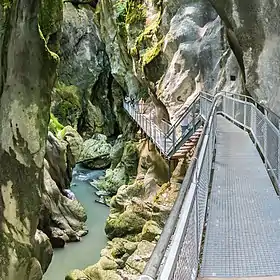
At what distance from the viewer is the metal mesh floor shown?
4.36 m

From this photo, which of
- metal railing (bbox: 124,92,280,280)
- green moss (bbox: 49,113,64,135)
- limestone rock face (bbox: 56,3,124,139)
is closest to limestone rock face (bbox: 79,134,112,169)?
limestone rock face (bbox: 56,3,124,139)

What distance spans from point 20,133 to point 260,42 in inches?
255

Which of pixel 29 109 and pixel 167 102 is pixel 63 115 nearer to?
pixel 167 102

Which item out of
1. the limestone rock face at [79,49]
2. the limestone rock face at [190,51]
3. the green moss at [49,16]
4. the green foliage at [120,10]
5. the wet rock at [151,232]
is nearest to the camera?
the green moss at [49,16]

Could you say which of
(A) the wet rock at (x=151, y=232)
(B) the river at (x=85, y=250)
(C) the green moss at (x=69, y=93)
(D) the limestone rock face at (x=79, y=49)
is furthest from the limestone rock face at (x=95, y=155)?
(A) the wet rock at (x=151, y=232)

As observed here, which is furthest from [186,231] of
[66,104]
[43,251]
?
[66,104]

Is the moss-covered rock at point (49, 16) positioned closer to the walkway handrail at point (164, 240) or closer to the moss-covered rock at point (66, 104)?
the walkway handrail at point (164, 240)

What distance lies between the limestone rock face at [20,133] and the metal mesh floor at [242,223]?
14.4 feet

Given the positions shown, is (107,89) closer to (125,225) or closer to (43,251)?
(125,225)

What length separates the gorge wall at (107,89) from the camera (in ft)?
32.7

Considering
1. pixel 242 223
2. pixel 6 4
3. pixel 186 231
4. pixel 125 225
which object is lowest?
pixel 125 225

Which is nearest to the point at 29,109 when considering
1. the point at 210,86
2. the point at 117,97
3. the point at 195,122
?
the point at 195,122

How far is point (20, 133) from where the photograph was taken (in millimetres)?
10102

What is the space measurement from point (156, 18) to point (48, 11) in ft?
54.4
